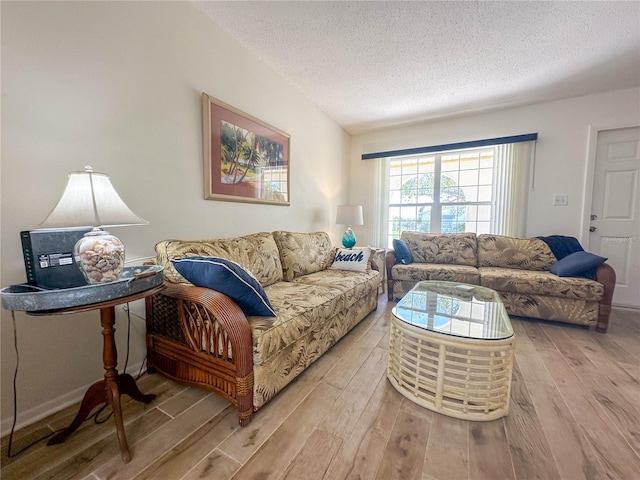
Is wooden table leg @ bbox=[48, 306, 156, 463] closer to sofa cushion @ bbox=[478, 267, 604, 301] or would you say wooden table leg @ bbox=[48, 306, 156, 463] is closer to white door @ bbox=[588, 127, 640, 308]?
sofa cushion @ bbox=[478, 267, 604, 301]

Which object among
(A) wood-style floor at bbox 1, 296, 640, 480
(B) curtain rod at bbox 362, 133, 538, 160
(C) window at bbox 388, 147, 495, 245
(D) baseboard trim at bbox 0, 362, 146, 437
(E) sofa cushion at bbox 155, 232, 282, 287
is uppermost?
(B) curtain rod at bbox 362, 133, 538, 160

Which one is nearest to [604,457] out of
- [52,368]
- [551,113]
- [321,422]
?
[321,422]

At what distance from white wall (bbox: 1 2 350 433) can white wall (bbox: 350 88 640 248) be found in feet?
10.1

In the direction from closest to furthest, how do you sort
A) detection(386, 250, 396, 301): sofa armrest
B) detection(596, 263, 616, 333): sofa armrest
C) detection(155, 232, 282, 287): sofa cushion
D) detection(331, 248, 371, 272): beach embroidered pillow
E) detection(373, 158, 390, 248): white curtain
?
detection(155, 232, 282, 287): sofa cushion, detection(596, 263, 616, 333): sofa armrest, detection(331, 248, 371, 272): beach embroidered pillow, detection(386, 250, 396, 301): sofa armrest, detection(373, 158, 390, 248): white curtain

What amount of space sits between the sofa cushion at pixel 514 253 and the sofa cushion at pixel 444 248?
11 centimetres

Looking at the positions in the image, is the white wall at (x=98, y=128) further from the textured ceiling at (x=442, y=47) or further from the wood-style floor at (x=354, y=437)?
the textured ceiling at (x=442, y=47)

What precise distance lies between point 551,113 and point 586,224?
1382 mm

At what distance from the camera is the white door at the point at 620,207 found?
2.82 m

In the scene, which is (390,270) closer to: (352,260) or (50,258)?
(352,260)

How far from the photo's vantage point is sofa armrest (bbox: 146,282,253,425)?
45.3 inches

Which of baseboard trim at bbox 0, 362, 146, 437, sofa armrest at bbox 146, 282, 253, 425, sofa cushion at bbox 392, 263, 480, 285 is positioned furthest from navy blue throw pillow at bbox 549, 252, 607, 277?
baseboard trim at bbox 0, 362, 146, 437

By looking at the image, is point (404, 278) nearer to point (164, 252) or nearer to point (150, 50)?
point (164, 252)

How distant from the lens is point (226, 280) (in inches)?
47.1

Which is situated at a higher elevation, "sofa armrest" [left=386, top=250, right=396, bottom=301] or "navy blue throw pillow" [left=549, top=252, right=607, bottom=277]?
"navy blue throw pillow" [left=549, top=252, right=607, bottom=277]
